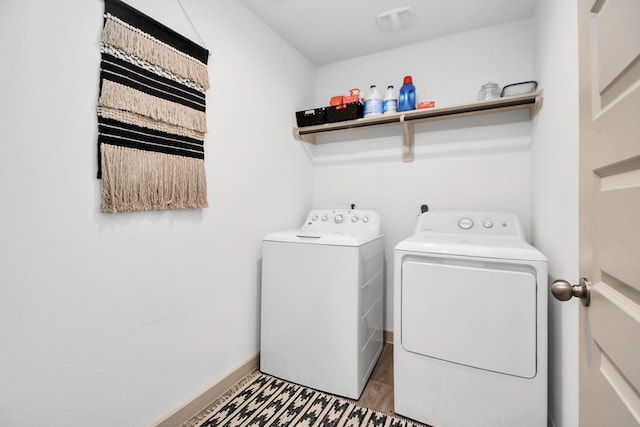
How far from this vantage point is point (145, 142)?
127cm

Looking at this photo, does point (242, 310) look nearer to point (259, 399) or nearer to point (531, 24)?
point (259, 399)

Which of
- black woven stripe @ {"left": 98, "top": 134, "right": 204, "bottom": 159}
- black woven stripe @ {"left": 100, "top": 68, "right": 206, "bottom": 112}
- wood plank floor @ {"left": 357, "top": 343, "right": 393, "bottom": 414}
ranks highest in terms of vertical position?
black woven stripe @ {"left": 100, "top": 68, "right": 206, "bottom": 112}

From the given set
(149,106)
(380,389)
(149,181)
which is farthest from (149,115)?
(380,389)

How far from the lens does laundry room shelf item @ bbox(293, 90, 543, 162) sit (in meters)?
1.72

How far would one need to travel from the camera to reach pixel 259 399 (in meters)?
1.63

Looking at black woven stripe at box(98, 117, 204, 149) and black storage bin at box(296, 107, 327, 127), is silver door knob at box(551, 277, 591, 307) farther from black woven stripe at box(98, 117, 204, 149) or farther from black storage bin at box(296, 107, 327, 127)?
black storage bin at box(296, 107, 327, 127)

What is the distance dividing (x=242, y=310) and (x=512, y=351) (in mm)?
1464

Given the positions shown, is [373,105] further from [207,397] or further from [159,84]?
[207,397]

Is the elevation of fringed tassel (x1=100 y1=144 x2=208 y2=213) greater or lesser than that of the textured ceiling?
lesser

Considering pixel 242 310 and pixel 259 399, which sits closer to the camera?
pixel 259 399

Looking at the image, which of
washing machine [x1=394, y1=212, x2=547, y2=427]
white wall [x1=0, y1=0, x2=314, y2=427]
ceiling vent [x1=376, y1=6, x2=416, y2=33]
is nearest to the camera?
white wall [x1=0, y1=0, x2=314, y2=427]

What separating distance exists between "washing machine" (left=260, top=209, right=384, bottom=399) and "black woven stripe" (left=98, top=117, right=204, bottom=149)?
2.36ft

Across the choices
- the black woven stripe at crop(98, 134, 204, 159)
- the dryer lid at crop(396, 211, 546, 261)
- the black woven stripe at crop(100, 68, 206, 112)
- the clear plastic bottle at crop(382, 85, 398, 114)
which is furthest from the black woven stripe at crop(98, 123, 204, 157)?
the clear plastic bottle at crop(382, 85, 398, 114)

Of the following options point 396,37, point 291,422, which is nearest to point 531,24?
point 396,37
